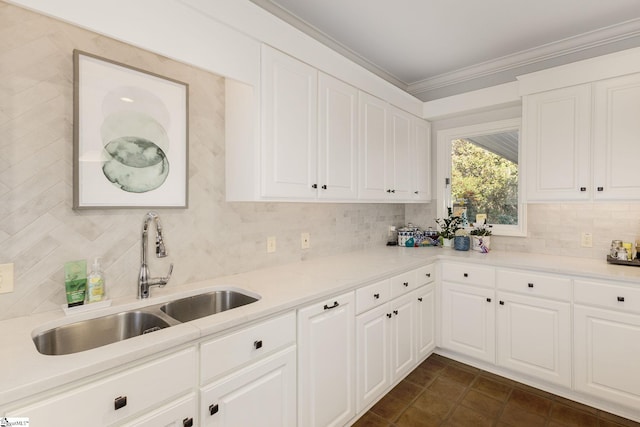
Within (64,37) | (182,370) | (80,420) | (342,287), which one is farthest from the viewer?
(342,287)

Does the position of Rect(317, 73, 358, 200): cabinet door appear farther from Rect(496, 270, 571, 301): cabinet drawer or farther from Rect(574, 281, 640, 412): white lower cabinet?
Rect(574, 281, 640, 412): white lower cabinet

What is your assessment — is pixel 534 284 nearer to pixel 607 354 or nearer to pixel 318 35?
pixel 607 354

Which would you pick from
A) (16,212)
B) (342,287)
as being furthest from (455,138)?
(16,212)

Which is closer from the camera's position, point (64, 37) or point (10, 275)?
point (10, 275)

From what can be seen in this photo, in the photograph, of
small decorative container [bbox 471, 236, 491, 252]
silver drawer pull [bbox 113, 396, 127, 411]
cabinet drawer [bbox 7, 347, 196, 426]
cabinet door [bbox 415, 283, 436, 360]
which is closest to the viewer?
cabinet drawer [bbox 7, 347, 196, 426]

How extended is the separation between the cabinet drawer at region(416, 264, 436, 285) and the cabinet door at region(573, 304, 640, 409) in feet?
3.23

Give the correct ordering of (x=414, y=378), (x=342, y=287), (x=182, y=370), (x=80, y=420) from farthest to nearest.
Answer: (x=414, y=378) < (x=342, y=287) < (x=182, y=370) < (x=80, y=420)

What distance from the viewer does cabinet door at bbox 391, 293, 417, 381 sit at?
2.32 meters

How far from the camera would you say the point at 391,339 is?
90.1 inches

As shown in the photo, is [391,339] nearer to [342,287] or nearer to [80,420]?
[342,287]

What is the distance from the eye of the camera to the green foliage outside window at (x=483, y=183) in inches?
120

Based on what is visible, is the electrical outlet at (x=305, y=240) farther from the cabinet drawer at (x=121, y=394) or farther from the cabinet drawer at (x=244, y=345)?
the cabinet drawer at (x=121, y=394)

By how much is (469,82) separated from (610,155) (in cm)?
148

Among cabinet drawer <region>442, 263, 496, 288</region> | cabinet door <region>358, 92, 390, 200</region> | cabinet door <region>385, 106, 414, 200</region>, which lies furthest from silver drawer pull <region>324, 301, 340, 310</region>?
cabinet drawer <region>442, 263, 496, 288</region>
